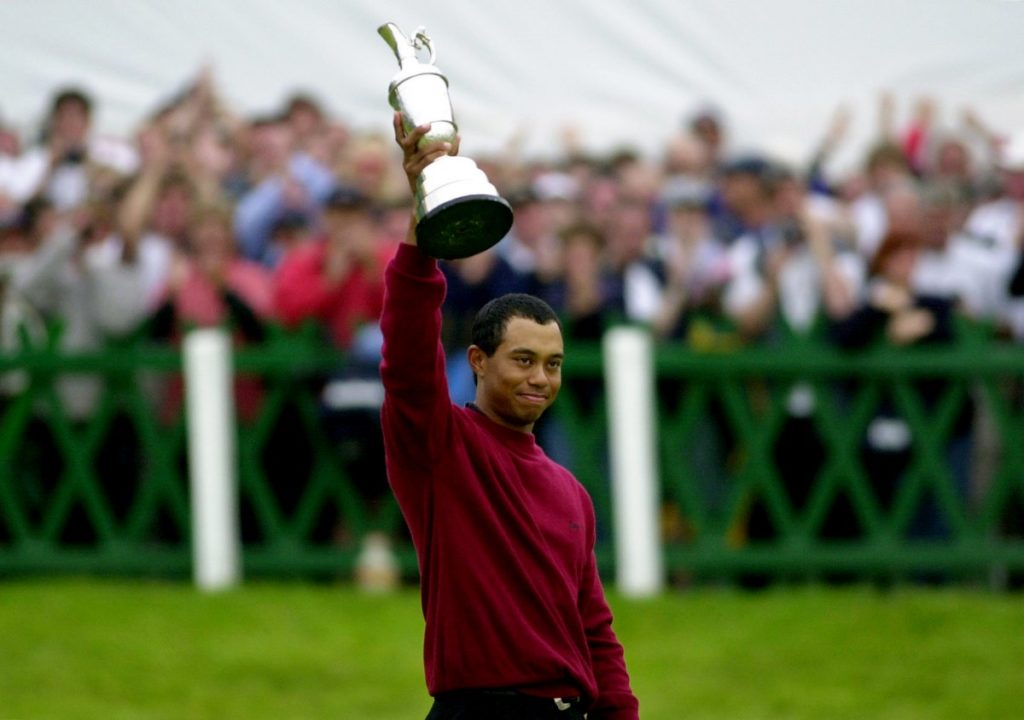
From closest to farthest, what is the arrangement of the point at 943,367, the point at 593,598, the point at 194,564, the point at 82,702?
the point at 593,598 → the point at 82,702 → the point at 943,367 → the point at 194,564

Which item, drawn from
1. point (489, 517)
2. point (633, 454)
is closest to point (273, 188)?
point (633, 454)

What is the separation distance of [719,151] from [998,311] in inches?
90.2

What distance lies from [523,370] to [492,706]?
2.35 ft

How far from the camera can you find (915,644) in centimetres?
966

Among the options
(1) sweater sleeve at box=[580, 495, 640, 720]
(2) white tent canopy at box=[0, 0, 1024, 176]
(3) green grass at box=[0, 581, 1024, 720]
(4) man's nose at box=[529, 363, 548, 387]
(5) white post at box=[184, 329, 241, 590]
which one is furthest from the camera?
(5) white post at box=[184, 329, 241, 590]

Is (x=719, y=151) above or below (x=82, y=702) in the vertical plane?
above

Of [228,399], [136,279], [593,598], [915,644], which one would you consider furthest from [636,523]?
[593,598]

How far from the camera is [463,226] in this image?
4.07m

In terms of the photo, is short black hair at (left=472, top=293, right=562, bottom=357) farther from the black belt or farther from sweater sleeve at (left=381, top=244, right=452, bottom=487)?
the black belt

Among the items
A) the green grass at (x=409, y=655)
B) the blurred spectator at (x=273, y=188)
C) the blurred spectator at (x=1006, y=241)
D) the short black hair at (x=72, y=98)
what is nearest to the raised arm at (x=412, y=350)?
the green grass at (x=409, y=655)

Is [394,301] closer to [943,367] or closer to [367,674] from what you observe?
[367,674]

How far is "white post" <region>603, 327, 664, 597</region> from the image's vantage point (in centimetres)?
1034

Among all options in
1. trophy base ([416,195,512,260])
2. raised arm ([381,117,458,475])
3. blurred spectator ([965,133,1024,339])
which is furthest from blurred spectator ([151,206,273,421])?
trophy base ([416,195,512,260])

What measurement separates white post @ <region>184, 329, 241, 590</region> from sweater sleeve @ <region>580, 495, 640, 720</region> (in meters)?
6.20
